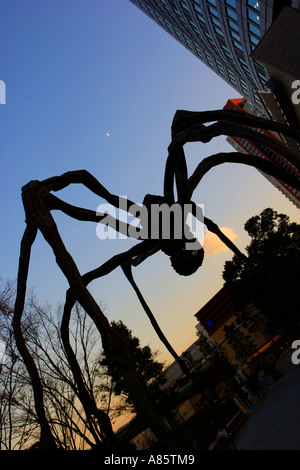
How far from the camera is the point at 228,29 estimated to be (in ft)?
64.7

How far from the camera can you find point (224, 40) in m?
22.2

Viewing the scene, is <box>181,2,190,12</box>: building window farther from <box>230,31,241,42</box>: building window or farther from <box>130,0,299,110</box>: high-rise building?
<box>230,31,241,42</box>: building window

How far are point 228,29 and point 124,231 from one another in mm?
24174

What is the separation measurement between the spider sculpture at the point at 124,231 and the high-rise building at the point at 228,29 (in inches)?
512

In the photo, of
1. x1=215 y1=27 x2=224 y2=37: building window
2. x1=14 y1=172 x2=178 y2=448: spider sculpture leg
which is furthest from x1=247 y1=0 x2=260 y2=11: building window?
x1=14 y1=172 x2=178 y2=448: spider sculpture leg

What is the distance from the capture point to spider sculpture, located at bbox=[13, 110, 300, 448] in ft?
3.10

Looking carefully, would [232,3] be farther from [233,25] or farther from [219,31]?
[219,31]

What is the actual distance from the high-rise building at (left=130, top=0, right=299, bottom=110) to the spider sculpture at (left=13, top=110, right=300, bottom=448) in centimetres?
1300

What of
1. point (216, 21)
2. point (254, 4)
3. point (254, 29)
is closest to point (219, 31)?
point (216, 21)

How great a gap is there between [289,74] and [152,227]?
10.2m

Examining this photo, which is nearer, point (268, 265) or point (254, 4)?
point (254, 4)

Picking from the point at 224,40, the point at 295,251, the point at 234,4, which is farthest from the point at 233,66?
the point at 295,251

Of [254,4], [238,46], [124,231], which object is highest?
[238,46]

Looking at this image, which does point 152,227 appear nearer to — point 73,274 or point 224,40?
point 73,274
